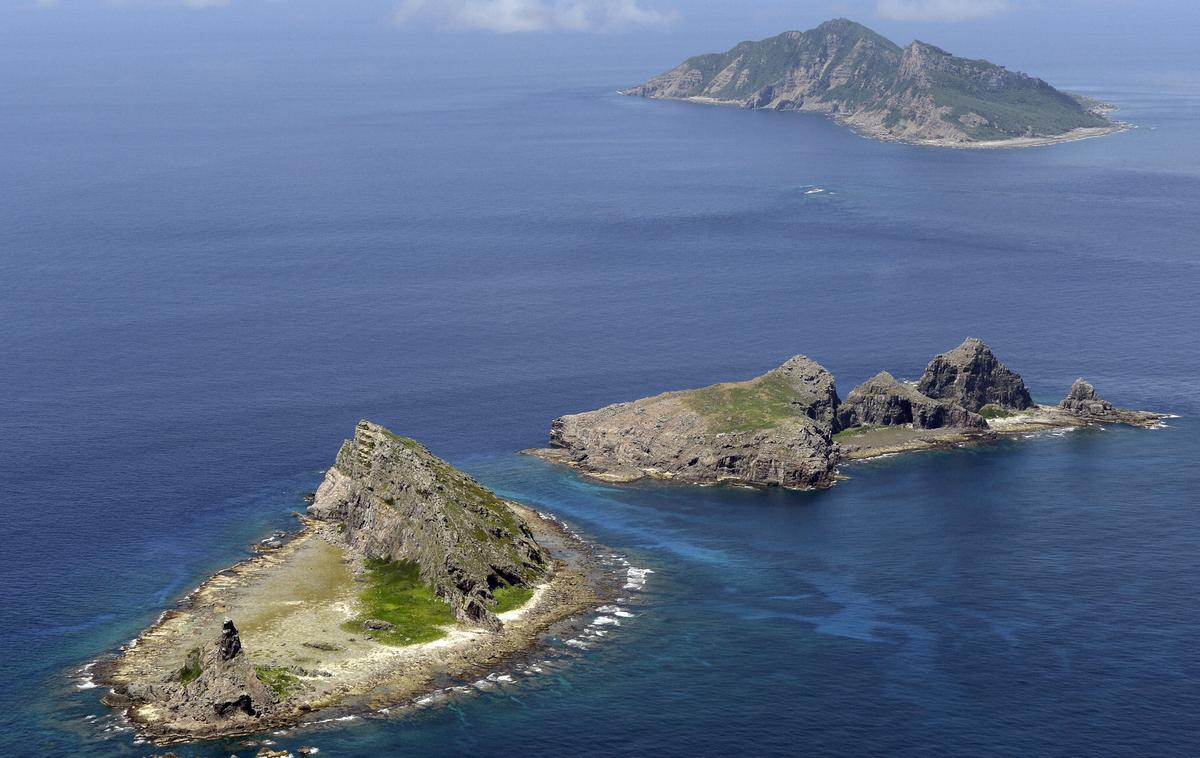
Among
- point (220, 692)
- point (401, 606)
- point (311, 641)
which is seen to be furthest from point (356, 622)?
point (220, 692)

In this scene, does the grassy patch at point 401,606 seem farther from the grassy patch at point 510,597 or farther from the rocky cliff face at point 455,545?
the grassy patch at point 510,597

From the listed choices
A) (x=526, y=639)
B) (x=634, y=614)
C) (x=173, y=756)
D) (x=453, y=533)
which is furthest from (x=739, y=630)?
(x=173, y=756)

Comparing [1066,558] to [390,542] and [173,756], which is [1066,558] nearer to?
[390,542]

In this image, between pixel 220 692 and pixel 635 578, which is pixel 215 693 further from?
pixel 635 578

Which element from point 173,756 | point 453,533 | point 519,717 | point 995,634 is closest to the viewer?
point 173,756

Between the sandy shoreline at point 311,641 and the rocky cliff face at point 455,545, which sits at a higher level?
the rocky cliff face at point 455,545

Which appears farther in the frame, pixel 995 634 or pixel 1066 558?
pixel 1066 558

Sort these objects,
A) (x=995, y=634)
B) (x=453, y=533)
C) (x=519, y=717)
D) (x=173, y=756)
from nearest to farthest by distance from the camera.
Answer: (x=173, y=756), (x=519, y=717), (x=995, y=634), (x=453, y=533)

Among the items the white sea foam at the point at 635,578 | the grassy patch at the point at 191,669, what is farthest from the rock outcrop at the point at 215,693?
the white sea foam at the point at 635,578
